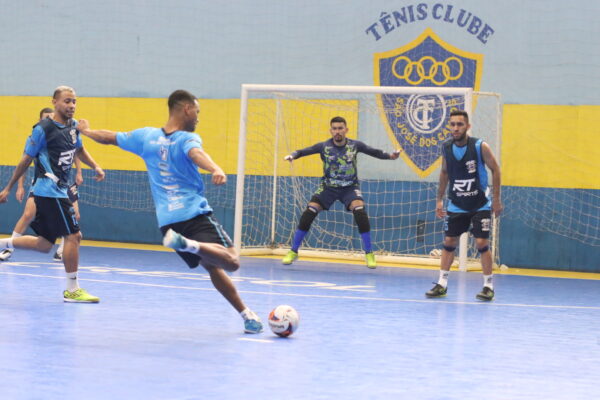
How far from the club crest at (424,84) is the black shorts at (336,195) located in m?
2.23

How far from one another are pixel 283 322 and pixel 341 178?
6924mm

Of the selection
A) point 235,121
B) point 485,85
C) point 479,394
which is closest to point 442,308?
point 479,394

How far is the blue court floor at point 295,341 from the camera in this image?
6.09 m

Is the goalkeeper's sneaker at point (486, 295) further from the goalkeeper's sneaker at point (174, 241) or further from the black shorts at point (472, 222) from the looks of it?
the goalkeeper's sneaker at point (174, 241)

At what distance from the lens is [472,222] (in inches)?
449

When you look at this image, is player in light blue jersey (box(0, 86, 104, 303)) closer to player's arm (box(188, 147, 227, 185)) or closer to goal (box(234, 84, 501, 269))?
player's arm (box(188, 147, 227, 185))

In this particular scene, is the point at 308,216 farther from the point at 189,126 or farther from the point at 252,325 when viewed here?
the point at 189,126

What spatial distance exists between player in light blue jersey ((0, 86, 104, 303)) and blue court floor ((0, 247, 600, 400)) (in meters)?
0.45

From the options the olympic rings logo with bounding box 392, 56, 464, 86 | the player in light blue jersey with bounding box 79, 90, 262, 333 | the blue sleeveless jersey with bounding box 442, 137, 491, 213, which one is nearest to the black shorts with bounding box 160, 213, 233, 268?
the player in light blue jersey with bounding box 79, 90, 262, 333

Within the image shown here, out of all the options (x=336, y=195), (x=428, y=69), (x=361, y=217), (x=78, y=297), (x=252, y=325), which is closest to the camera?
(x=252, y=325)

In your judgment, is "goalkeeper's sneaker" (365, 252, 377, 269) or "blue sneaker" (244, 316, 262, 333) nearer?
"blue sneaker" (244, 316, 262, 333)

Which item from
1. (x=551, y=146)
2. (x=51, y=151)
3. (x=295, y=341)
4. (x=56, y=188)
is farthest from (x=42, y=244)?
(x=551, y=146)

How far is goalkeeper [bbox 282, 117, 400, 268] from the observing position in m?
14.5

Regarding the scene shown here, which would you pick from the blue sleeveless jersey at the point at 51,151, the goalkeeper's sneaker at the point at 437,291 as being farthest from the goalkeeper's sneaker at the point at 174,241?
the goalkeeper's sneaker at the point at 437,291
